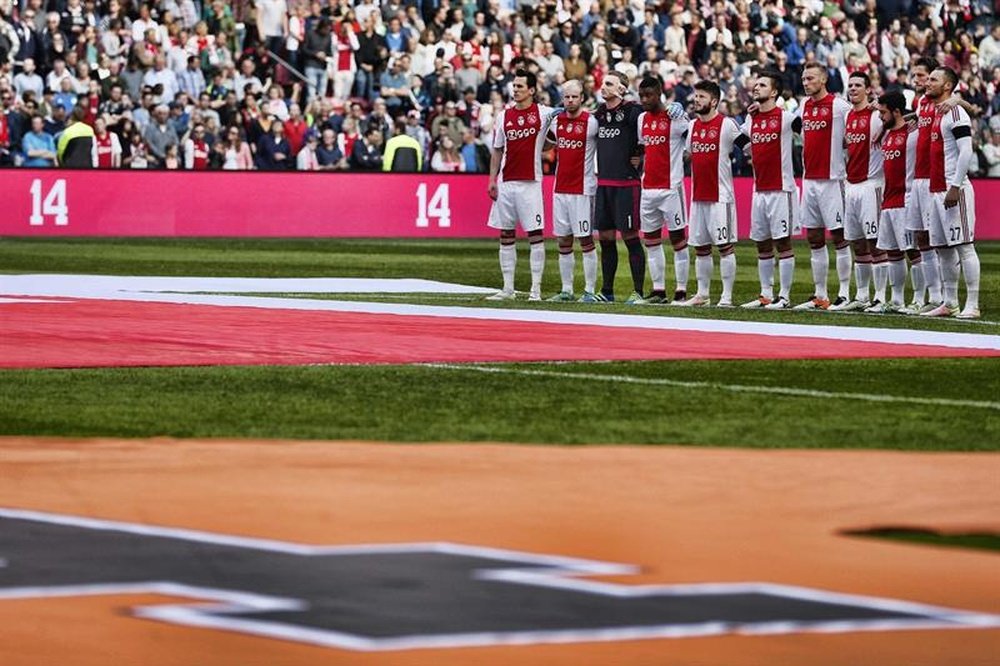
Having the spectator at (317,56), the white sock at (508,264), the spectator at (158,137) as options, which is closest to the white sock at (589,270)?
the white sock at (508,264)

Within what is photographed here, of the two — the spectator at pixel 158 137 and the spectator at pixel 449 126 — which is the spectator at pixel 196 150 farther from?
the spectator at pixel 449 126

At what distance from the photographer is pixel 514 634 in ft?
17.2

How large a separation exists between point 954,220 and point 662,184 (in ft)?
9.92

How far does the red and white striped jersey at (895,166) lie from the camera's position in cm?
1862

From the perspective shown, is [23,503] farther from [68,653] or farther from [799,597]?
[799,597]

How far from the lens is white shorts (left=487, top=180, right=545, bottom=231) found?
20.0 meters

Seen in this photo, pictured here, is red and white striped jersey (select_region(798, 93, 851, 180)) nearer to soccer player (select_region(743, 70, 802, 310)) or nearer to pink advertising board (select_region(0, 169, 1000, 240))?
soccer player (select_region(743, 70, 802, 310))

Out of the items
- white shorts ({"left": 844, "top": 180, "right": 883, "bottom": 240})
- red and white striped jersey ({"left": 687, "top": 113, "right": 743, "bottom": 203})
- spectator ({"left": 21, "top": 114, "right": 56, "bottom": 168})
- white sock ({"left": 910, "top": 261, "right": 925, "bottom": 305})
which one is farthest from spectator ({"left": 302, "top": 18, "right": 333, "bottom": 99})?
white sock ({"left": 910, "top": 261, "right": 925, "bottom": 305})

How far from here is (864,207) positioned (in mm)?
18906

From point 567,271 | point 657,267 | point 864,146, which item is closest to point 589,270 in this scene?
point 567,271

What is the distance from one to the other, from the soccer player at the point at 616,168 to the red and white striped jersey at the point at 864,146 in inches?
77.9

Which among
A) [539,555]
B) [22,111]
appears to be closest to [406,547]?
[539,555]

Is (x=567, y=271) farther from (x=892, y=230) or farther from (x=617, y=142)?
(x=892, y=230)

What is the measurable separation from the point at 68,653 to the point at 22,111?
26459 mm
